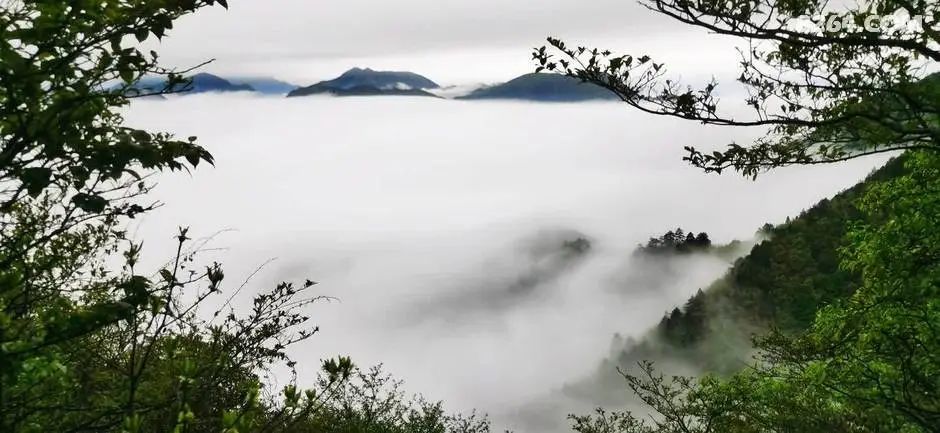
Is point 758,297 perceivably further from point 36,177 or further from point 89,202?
point 36,177

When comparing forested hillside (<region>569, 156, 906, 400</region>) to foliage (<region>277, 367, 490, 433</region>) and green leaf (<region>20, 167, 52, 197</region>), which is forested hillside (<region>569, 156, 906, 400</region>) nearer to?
foliage (<region>277, 367, 490, 433</region>)

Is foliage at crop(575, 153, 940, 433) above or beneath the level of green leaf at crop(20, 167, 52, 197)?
beneath

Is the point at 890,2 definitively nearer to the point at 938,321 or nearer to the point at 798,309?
the point at 938,321

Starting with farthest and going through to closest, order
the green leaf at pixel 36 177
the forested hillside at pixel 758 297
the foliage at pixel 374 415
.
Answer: the forested hillside at pixel 758 297 < the foliage at pixel 374 415 < the green leaf at pixel 36 177

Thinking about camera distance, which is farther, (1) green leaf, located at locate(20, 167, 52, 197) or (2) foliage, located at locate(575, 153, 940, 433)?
(2) foliage, located at locate(575, 153, 940, 433)

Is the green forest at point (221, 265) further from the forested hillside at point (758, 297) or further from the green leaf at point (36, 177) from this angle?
the forested hillside at point (758, 297)

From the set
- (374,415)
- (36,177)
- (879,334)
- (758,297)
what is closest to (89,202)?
(36,177)

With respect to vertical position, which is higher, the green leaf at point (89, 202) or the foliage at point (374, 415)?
the green leaf at point (89, 202)

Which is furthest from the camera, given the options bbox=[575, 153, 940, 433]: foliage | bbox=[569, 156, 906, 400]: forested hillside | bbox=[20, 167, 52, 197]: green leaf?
bbox=[569, 156, 906, 400]: forested hillside

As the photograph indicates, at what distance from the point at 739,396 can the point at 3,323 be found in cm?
1239

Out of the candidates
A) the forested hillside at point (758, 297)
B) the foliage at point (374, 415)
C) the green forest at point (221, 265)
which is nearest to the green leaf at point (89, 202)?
the green forest at point (221, 265)

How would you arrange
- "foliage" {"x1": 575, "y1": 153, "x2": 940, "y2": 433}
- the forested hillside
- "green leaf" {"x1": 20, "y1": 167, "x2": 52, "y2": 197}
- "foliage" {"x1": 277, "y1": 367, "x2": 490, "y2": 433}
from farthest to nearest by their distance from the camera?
the forested hillside < "foliage" {"x1": 277, "y1": 367, "x2": 490, "y2": 433} < "foliage" {"x1": 575, "y1": 153, "x2": 940, "y2": 433} < "green leaf" {"x1": 20, "y1": 167, "x2": 52, "y2": 197}

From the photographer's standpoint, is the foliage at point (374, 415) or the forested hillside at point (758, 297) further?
the forested hillside at point (758, 297)

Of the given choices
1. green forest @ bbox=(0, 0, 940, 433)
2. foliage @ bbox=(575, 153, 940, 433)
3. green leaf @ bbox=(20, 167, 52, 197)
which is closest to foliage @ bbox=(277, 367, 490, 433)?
green forest @ bbox=(0, 0, 940, 433)
